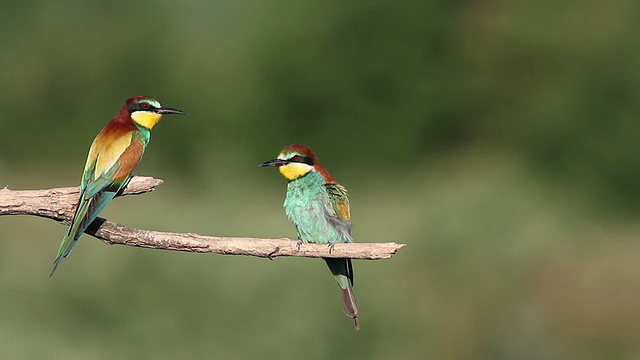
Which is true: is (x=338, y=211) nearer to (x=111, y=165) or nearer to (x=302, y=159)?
(x=302, y=159)

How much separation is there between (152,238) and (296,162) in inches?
26.1

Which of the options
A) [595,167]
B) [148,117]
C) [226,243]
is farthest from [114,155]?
[595,167]

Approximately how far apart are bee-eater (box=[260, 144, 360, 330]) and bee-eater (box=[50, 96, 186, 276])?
38 centimetres

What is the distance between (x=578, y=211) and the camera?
325 inches

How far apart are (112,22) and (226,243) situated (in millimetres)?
6538

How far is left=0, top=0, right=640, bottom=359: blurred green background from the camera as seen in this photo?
6.39m

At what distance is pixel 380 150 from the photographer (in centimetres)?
902

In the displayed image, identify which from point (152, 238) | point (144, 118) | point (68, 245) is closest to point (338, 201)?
point (144, 118)

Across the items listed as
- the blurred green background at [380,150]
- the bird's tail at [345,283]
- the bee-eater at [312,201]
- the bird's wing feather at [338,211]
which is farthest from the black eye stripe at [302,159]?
the blurred green background at [380,150]

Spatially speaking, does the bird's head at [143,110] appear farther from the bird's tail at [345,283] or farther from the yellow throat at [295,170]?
the bird's tail at [345,283]

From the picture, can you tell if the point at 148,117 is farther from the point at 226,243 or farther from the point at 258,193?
the point at 258,193

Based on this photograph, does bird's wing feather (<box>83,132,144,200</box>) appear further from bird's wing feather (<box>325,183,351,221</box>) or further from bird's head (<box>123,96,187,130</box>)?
bird's wing feather (<box>325,183,351,221</box>)

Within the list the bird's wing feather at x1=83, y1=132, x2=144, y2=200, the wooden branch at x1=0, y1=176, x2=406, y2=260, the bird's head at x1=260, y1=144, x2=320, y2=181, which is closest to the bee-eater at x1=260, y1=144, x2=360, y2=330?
the bird's head at x1=260, y1=144, x2=320, y2=181

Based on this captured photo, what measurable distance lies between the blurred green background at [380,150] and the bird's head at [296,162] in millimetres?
2468
